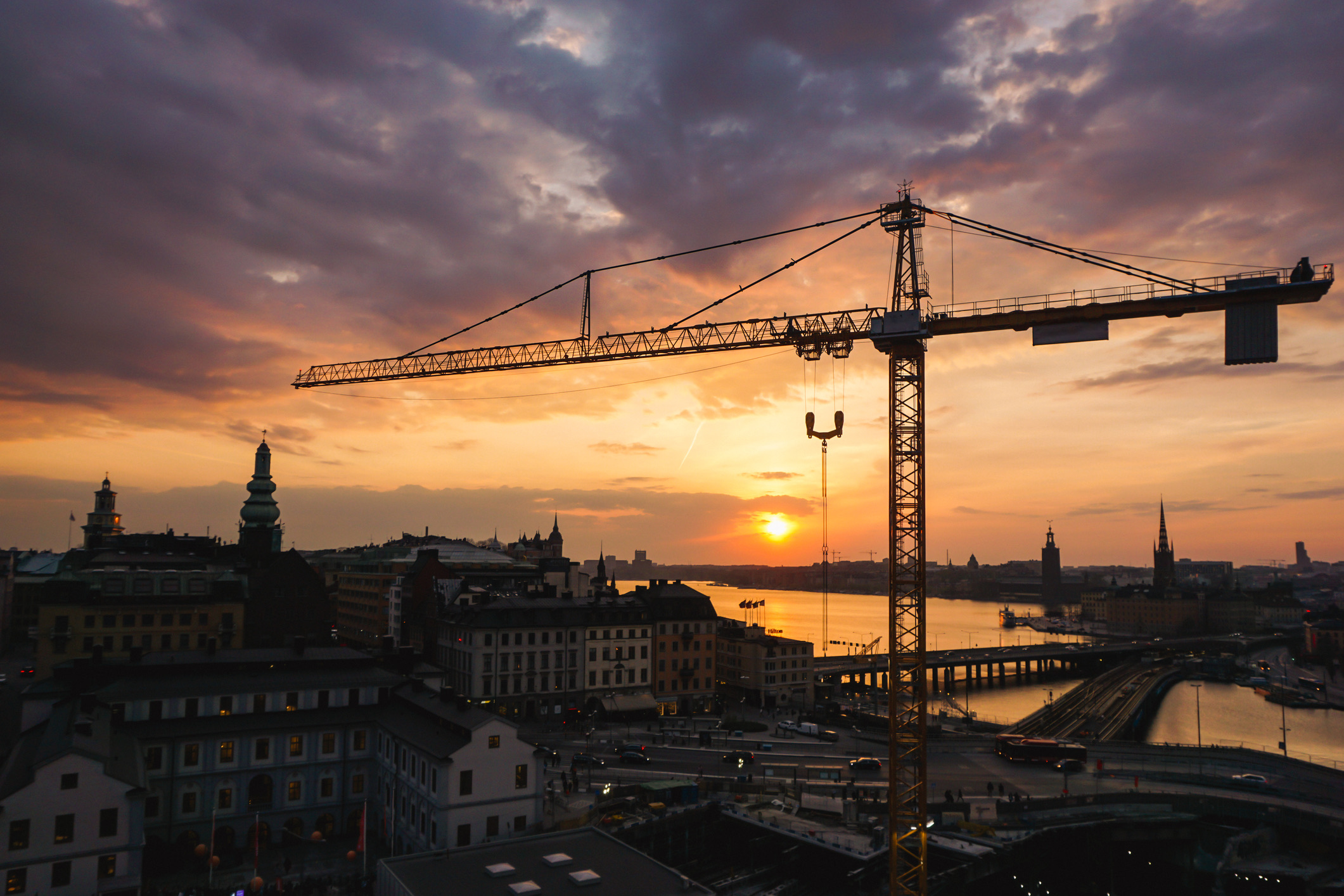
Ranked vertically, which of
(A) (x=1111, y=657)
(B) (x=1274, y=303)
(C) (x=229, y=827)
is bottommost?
(A) (x=1111, y=657)

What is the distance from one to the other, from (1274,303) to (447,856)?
151ft

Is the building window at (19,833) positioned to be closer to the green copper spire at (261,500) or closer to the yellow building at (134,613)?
the yellow building at (134,613)

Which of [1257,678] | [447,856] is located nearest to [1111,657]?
[1257,678]

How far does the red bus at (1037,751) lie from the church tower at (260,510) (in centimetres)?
8316

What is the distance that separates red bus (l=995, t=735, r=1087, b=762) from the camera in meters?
65.1

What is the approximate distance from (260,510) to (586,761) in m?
62.2

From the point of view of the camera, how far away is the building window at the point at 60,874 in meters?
34.1

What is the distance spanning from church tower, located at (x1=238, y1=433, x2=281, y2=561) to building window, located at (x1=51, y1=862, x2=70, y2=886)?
219ft

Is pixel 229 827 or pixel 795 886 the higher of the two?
pixel 229 827

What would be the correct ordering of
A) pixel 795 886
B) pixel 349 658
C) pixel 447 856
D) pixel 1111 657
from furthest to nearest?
pixel 1111 657, pixel 349 658, pixel 795 886, pixel 447 856

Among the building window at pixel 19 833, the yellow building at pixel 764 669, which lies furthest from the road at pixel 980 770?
the building window at pixel 19 833

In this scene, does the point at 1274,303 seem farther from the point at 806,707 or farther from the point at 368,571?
the point at 368,571

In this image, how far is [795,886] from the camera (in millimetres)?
46750

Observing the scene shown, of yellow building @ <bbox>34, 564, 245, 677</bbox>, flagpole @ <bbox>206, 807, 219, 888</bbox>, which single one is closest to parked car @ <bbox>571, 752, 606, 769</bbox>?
flagpole @ <bbox>206, 807, 219, 888</bbox>
